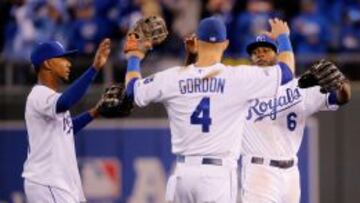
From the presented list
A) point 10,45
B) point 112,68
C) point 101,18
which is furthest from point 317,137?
point 10,45

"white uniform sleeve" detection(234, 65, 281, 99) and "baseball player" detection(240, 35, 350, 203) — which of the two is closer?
"white uniform sleeve" detection(234, 65, 281, 99)

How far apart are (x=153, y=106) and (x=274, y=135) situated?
12.5 feet

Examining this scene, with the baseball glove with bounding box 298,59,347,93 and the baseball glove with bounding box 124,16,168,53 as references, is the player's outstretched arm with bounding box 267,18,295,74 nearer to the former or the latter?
the baseball glove with bounding box 298,59,347,93

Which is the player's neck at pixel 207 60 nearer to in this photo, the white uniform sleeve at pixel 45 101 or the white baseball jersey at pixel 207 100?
the white baseball jersey at pixel 207 100

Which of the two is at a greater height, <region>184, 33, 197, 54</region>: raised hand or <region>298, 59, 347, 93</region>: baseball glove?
<region>184, 33, 197, 54</region>: raised hand

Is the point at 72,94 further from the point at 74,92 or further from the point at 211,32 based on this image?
the point at 211,32

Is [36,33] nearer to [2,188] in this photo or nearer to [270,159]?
[2,188]

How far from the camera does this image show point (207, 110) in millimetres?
8570

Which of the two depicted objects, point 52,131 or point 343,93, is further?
point 343,93

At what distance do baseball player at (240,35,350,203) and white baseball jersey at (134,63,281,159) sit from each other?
37.8 inches

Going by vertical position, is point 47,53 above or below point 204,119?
above

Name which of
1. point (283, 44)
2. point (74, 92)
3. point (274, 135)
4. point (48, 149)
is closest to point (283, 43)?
point (283, 44)

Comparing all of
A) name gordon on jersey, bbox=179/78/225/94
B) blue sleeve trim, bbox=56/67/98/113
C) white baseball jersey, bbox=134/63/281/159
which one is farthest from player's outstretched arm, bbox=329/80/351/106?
blue sleeve trim, bbox=56/67/98/113

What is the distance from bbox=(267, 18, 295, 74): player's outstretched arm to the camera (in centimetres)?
850
